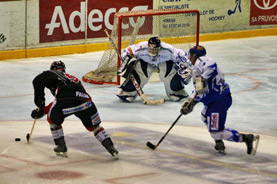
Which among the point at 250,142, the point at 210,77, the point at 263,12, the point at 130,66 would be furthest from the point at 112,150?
the point at 263,12

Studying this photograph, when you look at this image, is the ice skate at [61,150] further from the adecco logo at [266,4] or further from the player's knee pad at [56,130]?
the adecco logo at [266,4]

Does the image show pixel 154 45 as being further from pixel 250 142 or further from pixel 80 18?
pixel 80 18

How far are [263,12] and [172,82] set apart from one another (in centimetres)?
812

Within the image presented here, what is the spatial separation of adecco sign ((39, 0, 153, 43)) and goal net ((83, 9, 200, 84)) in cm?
198

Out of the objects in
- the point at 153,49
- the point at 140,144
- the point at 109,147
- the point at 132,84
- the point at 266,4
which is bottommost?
the point at 140,144

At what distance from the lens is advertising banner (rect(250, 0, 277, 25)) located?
18.9 m

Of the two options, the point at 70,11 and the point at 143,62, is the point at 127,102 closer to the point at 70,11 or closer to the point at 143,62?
the point at 143,62

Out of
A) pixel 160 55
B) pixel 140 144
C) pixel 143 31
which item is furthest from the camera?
pixel 143 31

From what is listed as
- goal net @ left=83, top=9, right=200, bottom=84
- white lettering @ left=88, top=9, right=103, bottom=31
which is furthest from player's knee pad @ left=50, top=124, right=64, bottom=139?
white lettering @ left=88, top=9, right=103, bottom=31

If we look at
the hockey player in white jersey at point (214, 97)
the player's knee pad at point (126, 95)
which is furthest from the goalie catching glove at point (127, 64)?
the hockey player in white jersey at point (214, 97)

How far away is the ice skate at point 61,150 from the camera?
7934 mm

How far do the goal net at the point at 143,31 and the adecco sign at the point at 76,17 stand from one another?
198 centimetres

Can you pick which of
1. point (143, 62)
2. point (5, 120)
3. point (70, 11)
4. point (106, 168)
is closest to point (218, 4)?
point (70, 11)

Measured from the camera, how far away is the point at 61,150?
7.94m
